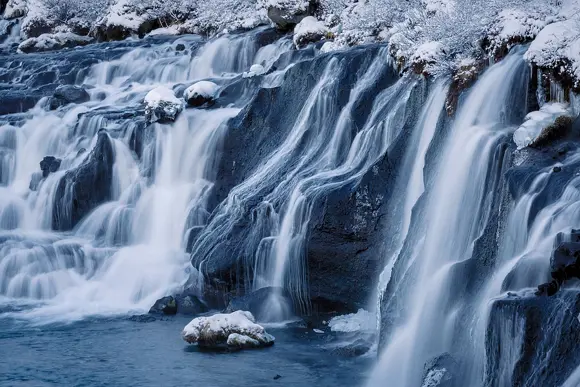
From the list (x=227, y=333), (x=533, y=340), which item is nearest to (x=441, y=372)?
(x=533, y=340)

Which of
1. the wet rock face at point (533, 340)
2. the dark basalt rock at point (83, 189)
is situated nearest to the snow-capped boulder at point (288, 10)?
the dark basalt rock at point (83, 189)

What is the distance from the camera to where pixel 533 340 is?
29.1ft

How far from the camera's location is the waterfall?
11.1 metres

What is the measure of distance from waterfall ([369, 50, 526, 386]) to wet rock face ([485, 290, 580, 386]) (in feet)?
2.75

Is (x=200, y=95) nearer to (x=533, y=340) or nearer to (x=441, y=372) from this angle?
(x=441, y=372)

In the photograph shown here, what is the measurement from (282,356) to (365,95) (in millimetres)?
5654

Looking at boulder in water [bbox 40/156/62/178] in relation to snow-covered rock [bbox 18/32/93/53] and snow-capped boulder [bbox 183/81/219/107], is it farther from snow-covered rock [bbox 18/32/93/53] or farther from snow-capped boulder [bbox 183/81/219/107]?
snow-covered rock [bbox 18/32/93/53]

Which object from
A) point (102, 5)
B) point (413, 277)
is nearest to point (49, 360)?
point (413, 277)

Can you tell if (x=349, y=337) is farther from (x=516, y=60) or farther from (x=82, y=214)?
(x=82, y=214)

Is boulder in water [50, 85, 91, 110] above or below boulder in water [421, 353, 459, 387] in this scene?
above

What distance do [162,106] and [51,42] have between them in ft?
45.7

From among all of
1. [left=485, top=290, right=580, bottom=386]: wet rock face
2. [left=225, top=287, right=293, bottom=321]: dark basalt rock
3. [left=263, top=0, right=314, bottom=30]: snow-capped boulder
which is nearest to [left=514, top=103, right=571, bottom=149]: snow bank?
[left=485, top=290, right=580, bottom=386]: wet rock face

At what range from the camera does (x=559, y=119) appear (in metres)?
12.2

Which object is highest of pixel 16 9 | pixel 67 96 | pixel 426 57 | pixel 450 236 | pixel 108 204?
pixel 16 9
